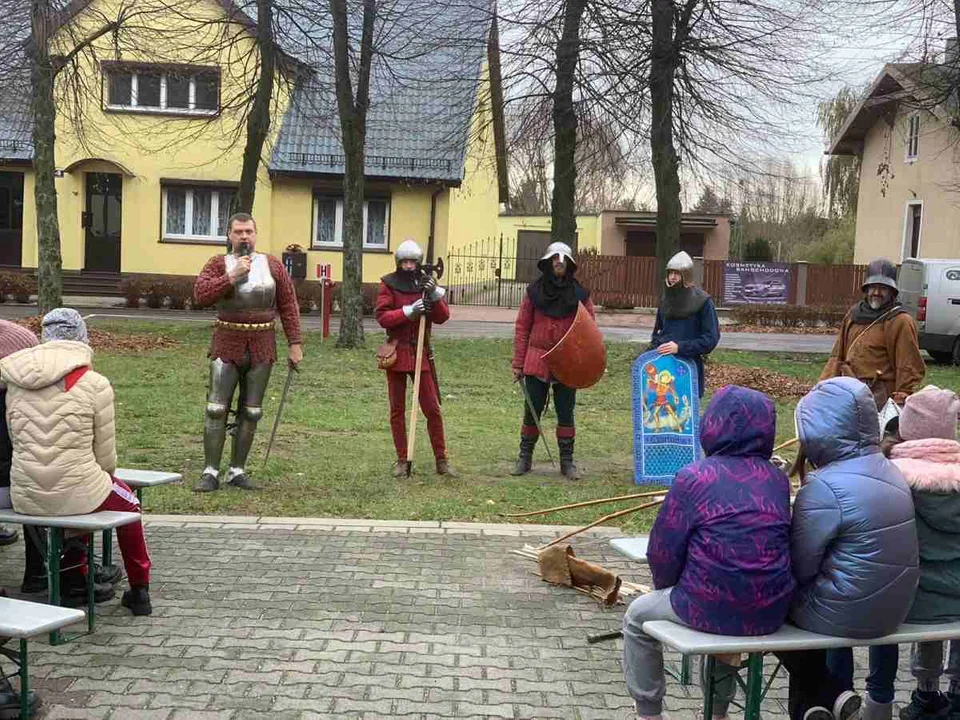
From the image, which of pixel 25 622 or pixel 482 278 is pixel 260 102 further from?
pixel 482 278

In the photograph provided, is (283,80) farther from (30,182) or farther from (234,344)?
(234,344)

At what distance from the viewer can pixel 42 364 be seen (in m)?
4.72

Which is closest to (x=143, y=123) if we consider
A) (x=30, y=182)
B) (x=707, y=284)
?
(x=30, y=182)

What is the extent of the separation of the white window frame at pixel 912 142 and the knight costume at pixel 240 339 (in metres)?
28.0

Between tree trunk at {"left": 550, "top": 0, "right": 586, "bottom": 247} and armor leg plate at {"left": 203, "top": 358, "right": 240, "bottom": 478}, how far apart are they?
1191 cm

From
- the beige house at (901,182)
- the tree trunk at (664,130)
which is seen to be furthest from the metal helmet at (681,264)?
the beige house at (901,182)

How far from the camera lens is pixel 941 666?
4148 mm

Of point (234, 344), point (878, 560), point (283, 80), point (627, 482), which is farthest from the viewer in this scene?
point (283, 80)

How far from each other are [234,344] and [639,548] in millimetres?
3680

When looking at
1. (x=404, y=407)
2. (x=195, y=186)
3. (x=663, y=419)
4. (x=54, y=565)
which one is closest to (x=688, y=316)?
(x=663, y=419)

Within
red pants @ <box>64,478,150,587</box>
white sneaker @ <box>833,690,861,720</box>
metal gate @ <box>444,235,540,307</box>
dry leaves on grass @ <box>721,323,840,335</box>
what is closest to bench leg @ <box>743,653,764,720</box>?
white sneaker @ <box>833,690,861,720</box>

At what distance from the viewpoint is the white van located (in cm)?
1962

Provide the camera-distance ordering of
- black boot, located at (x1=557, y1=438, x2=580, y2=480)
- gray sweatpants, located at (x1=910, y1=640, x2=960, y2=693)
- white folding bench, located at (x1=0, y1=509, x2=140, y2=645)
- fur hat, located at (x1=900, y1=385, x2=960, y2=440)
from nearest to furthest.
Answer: fur hat, located at (x1=900, y1=385, x2=960, y2=440)
gray sweatpants, located at (x1=910, y1=640, x2=960, y2=693)
white folding bench, located at (x1=0, y1=509, x2=140, y2=645)
black boot, located at (x1=557, y1=438, x2=580, y2=480)

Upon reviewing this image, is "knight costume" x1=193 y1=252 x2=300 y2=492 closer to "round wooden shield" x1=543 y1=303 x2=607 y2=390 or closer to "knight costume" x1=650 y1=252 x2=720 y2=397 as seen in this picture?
"round wooden shield" x1=543 y1=303 x2=607 y2=390
